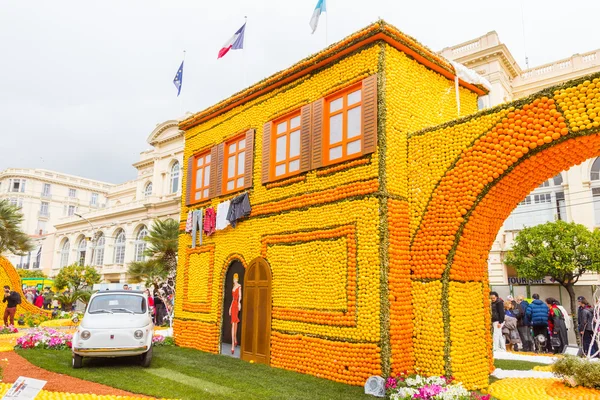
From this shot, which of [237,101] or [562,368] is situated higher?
[237,101]

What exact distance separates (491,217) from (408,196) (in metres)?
1.79

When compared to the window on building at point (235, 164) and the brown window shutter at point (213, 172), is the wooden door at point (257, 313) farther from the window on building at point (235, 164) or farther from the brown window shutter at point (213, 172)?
the brown window shutter at point (213, 172)

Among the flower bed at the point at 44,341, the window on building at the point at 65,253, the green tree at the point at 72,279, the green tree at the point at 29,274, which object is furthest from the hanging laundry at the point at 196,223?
the window on building at the point at 65,253

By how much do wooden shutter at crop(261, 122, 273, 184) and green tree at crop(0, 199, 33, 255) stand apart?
78.8ft

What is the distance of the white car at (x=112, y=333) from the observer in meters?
11.1

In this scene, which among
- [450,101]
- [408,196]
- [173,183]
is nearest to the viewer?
[408,196]

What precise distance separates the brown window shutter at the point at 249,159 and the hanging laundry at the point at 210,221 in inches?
78.0

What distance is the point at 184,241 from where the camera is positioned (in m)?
16.9

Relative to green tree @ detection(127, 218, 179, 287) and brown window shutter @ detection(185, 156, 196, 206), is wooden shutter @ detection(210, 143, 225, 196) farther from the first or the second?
green tree @ detection(127, 218, 179, 287)

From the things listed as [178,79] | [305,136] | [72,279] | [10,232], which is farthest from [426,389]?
[72,279]

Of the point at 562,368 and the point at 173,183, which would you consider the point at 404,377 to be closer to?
the point at 562,368

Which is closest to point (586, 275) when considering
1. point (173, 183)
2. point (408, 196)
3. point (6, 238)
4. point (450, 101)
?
point (450, 101)

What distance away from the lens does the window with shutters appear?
53.5ft

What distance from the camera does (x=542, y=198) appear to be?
28.5 m
